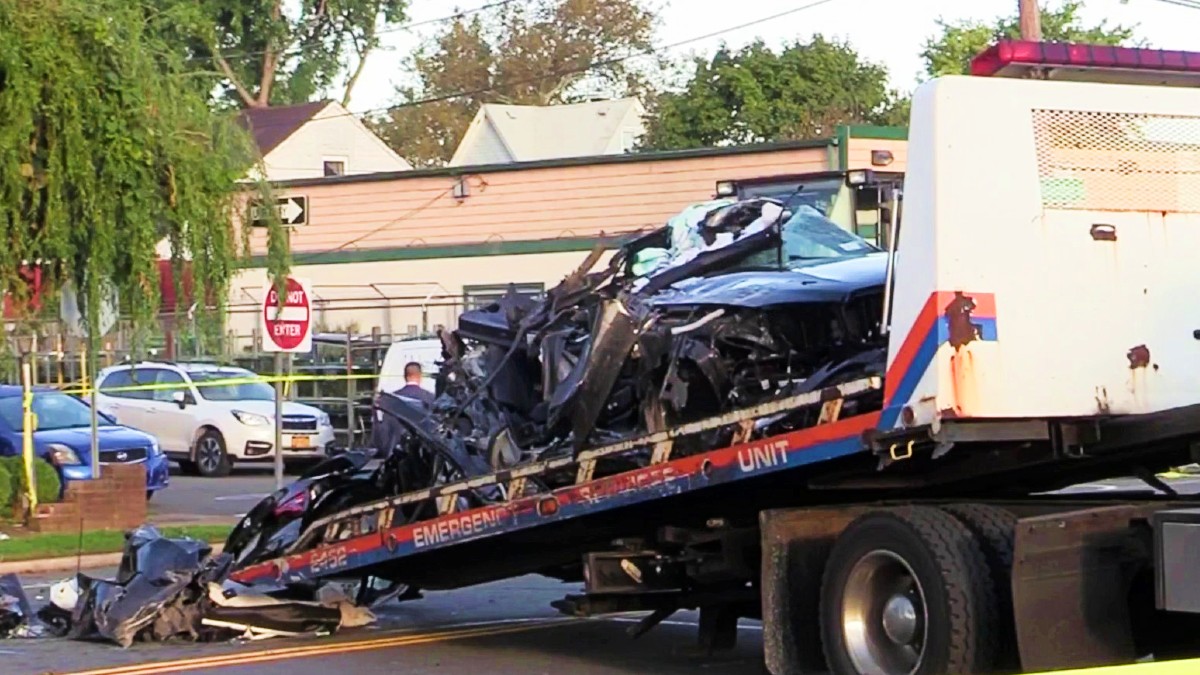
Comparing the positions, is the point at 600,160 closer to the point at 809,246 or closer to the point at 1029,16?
the point at 1029,16

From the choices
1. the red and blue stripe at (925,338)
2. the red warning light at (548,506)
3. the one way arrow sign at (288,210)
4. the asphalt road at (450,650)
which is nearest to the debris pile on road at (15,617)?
the asphalt road at (450,650)

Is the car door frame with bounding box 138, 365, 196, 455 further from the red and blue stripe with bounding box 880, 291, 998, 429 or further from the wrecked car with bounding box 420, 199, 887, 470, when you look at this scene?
the red and blue stripe with bounding box 880, 291, 998, 429

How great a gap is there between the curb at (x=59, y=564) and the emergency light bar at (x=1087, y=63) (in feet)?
33.4

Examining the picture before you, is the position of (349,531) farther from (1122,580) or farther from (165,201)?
(165,201)

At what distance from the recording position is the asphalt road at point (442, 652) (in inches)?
401

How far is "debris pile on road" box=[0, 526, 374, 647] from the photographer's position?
1128 cm

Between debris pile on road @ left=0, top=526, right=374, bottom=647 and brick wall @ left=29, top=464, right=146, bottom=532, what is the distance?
7149mm

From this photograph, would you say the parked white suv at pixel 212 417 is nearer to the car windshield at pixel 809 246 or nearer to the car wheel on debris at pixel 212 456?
the car wheel on debris at pixel 212 456

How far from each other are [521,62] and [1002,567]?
234ft

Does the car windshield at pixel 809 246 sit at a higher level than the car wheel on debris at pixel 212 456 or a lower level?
higher

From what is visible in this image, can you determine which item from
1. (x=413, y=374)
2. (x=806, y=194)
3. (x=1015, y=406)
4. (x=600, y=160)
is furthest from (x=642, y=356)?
(x=600, y=160)

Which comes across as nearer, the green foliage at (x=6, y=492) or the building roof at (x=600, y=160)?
the green foliage at (x=6, y=492)

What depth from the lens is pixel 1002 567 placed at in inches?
305

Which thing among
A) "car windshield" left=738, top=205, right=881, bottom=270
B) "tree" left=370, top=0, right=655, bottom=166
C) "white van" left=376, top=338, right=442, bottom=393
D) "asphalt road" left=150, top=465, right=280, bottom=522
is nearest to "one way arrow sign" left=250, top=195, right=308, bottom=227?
"asphalt road" left=150, top=465, right=280, bottom=522
